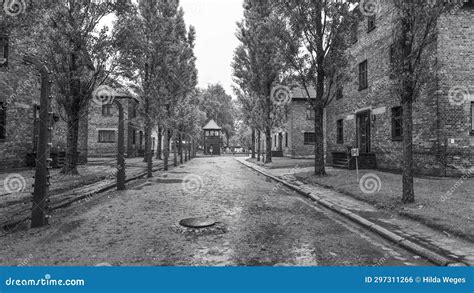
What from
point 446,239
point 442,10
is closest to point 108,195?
point 446,239

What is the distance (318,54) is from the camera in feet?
44.3

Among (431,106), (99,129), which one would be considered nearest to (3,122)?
(99,129)

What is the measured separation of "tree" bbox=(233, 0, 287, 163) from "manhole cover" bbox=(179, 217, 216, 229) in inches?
676

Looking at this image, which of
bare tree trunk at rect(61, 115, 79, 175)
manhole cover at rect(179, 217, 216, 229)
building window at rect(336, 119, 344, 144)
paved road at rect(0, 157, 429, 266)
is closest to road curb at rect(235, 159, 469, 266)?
paved road at rect(0, 157, 429, 266)

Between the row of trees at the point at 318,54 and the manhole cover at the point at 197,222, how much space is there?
4946 mm

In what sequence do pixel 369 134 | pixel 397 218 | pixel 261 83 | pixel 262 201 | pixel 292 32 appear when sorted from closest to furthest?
pixel 397 218 < pixel 262 201 < pixel 292 32 < pixel 369 134 < pixel 261 83

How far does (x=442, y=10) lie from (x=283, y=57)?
7.79 m

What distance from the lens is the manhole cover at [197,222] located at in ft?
18.3

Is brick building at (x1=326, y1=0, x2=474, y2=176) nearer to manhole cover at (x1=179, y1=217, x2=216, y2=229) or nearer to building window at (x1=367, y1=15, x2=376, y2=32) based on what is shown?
building window at (x1=367, y1=15, x2=376, y2=32)

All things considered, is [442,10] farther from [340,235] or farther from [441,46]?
[441,46]

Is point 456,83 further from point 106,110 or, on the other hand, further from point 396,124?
point 106,110

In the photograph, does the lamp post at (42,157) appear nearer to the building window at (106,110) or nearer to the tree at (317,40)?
the tree at (317,40)

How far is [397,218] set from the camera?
6156mm

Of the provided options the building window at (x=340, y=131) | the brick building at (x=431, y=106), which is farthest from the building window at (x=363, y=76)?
the building window at (x=340, y=131)
